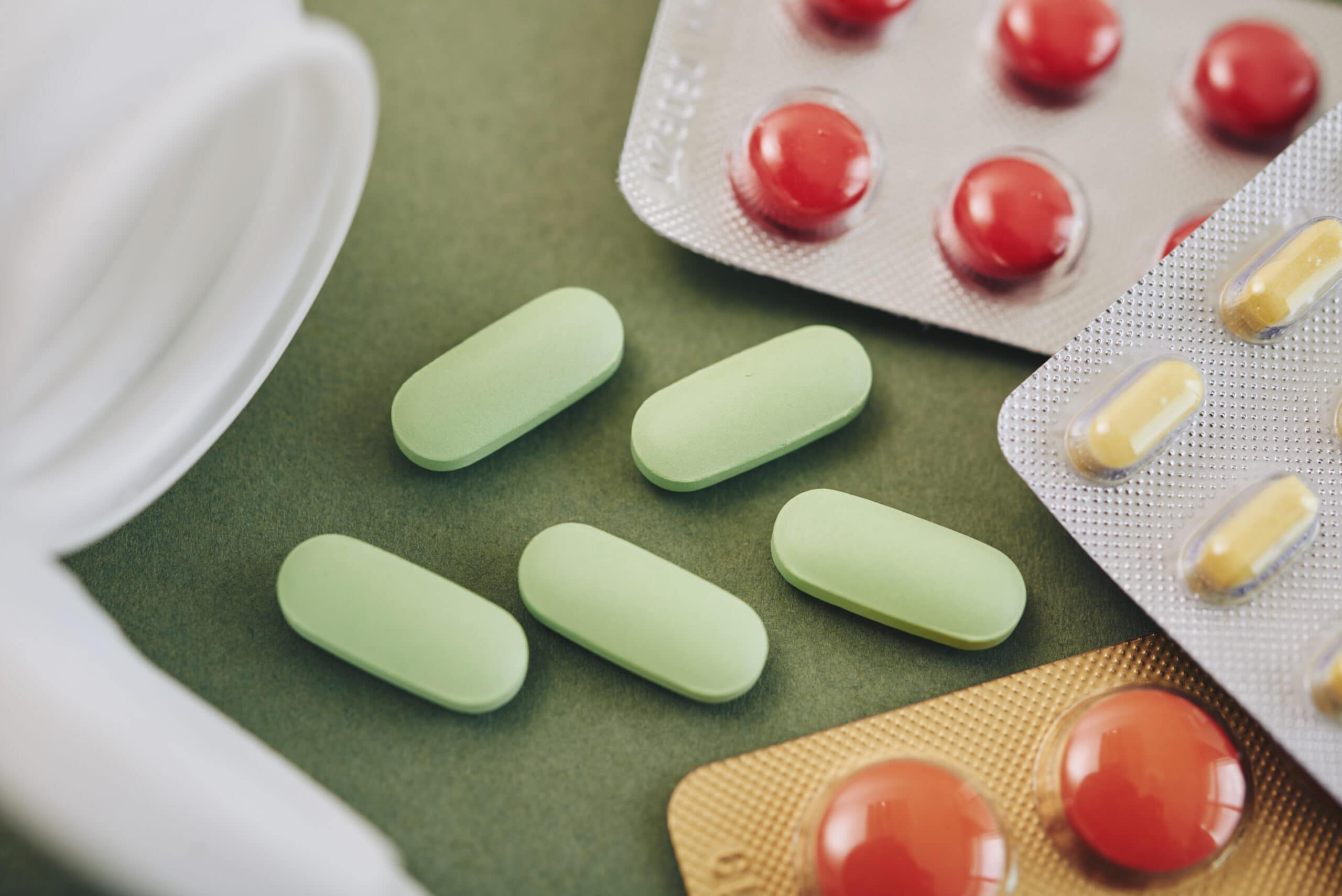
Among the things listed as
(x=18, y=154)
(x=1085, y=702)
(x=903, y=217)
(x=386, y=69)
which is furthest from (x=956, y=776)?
(x=386, y=69)

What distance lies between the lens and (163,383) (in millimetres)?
931

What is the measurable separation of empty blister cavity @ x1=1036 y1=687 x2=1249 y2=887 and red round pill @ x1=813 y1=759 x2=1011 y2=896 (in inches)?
3.1

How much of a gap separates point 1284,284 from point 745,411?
582mm

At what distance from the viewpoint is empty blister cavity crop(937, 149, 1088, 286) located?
1159 mm

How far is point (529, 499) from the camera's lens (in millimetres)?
1145

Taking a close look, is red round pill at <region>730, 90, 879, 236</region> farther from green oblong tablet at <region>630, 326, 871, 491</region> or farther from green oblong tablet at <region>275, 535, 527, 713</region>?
green oblong tablet at <region>275, 535, 527, 713</region>

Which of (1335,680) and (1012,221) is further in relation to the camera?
(1012,221)

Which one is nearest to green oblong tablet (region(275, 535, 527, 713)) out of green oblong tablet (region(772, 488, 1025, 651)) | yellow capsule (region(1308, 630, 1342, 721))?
green oblong tablet (region(772, 488, 1025, 651))

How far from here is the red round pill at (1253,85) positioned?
4.14 feet

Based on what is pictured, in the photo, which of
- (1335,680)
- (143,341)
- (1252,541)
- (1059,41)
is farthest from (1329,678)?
(143,341)

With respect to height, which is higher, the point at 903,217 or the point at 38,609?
the point at 903,217

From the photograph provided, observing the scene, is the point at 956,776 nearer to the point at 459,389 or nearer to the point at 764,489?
the point at 764,489

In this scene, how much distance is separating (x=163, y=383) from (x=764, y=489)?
0.64 meters

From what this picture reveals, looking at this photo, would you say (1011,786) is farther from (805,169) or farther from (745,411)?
(805,169)
